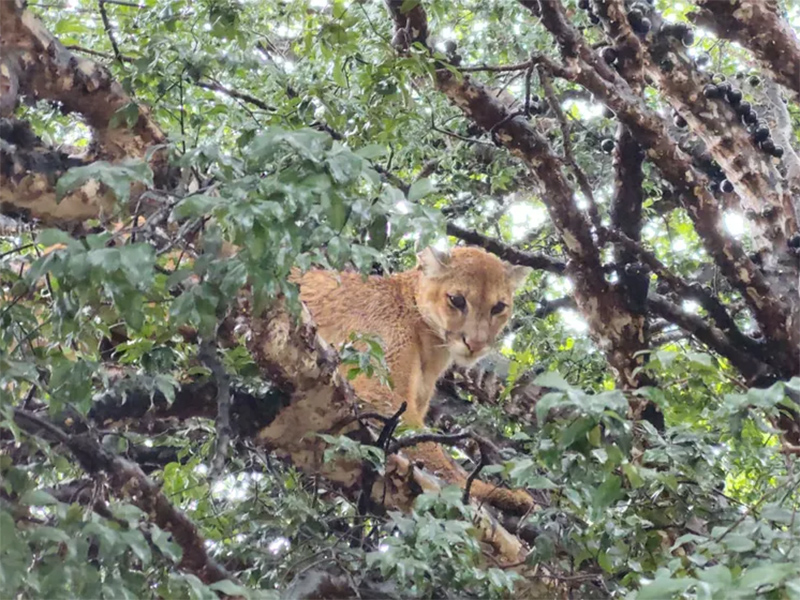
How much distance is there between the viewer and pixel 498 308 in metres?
5.66

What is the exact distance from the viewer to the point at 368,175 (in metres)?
2.18

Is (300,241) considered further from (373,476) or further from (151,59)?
(373,476)

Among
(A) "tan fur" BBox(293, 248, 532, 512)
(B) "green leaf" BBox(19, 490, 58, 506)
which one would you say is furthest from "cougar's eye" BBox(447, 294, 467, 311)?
(B) "green leaf" BBox(19, 490, 58, 506)

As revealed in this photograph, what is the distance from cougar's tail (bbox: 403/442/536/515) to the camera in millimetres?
4609

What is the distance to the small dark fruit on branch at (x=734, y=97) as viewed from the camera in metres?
5.18

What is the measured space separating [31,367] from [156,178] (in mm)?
1108

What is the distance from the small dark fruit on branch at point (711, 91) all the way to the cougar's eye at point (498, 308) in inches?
61.7

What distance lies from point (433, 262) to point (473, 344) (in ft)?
1.67

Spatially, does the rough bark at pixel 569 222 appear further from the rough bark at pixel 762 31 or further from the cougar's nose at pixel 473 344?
the rough bark at pixel 762 31

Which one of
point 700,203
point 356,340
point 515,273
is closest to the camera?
point 356,340

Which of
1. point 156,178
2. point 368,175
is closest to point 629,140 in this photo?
point 156,178

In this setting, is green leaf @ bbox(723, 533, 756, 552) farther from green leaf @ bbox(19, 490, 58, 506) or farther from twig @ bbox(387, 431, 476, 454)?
green leaf @ bbox(19, 490, 58, 506)

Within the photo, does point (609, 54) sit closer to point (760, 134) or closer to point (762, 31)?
point (762, 31)

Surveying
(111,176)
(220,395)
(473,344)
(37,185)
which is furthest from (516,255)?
(111,176)
